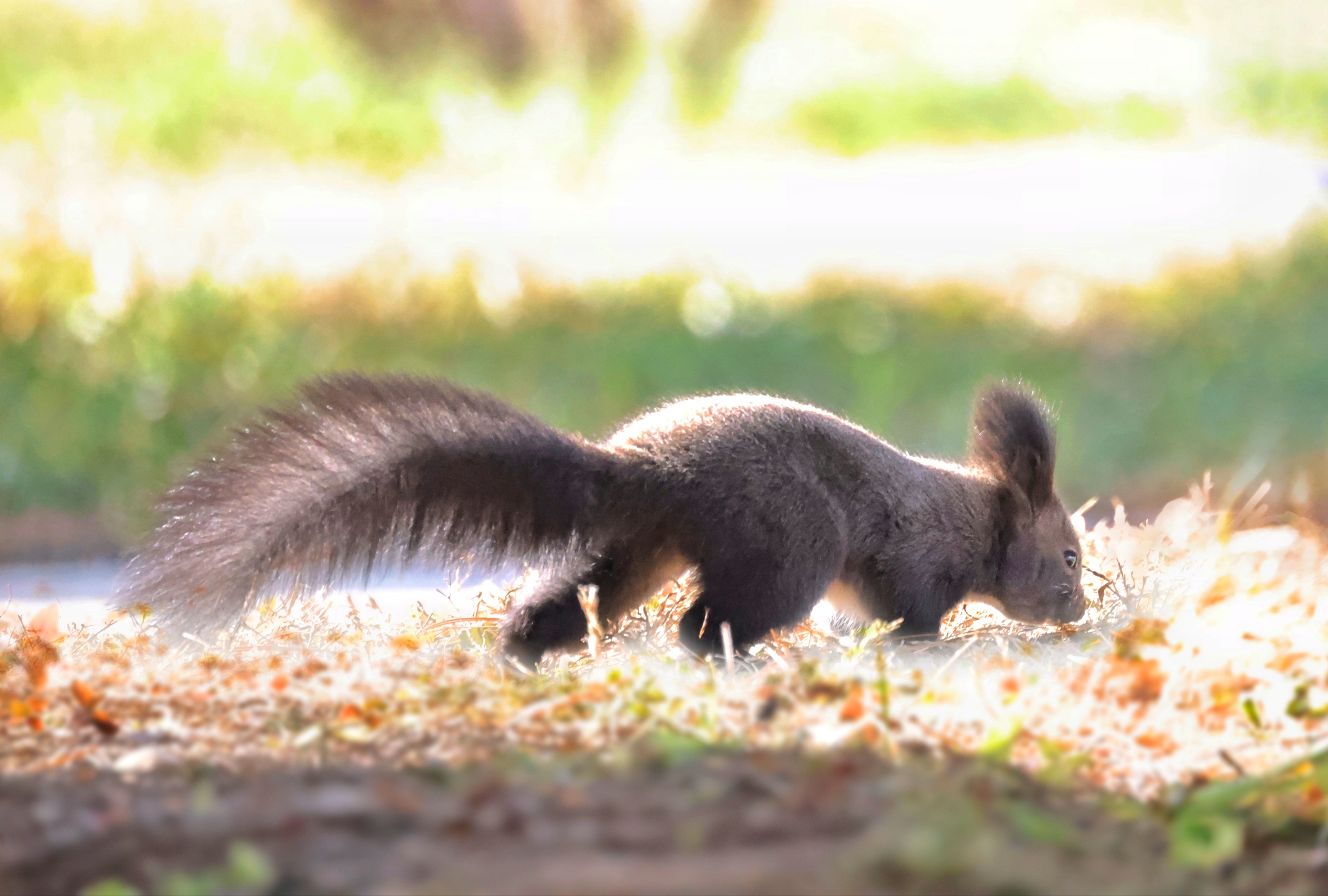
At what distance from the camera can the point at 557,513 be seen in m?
2.80

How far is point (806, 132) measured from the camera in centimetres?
912

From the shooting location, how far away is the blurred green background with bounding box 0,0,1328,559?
710 cm

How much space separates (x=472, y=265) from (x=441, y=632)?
4895mm

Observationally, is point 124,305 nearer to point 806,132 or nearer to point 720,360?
point 720,360

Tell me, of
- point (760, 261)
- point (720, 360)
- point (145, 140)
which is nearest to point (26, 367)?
point (145, 140)

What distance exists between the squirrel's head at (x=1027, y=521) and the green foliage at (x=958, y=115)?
5.64 metres

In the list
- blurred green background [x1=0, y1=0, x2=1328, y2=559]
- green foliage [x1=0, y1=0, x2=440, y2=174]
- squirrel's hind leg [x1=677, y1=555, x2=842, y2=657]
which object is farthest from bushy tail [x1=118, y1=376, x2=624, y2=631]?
green foliage [x1=0, y1=0, x2=440, y2=174]

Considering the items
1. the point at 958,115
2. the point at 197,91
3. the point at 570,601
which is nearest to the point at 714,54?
the point at 958,115

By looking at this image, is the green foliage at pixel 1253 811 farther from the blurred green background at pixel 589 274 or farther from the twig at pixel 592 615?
the blurred green background at pixel 589 274

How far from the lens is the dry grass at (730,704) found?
6.44ft

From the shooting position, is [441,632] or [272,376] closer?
[441,632]

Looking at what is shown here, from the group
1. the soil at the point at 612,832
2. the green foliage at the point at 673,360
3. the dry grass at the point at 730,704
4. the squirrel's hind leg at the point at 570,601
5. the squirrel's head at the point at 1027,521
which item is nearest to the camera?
the soil at the point at 612,832

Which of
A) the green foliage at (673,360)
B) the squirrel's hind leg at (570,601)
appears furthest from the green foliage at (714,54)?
the squirrel's hind leg at (570,601)

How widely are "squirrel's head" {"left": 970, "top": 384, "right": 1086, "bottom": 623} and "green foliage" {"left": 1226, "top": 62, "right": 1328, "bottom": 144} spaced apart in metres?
6.64
